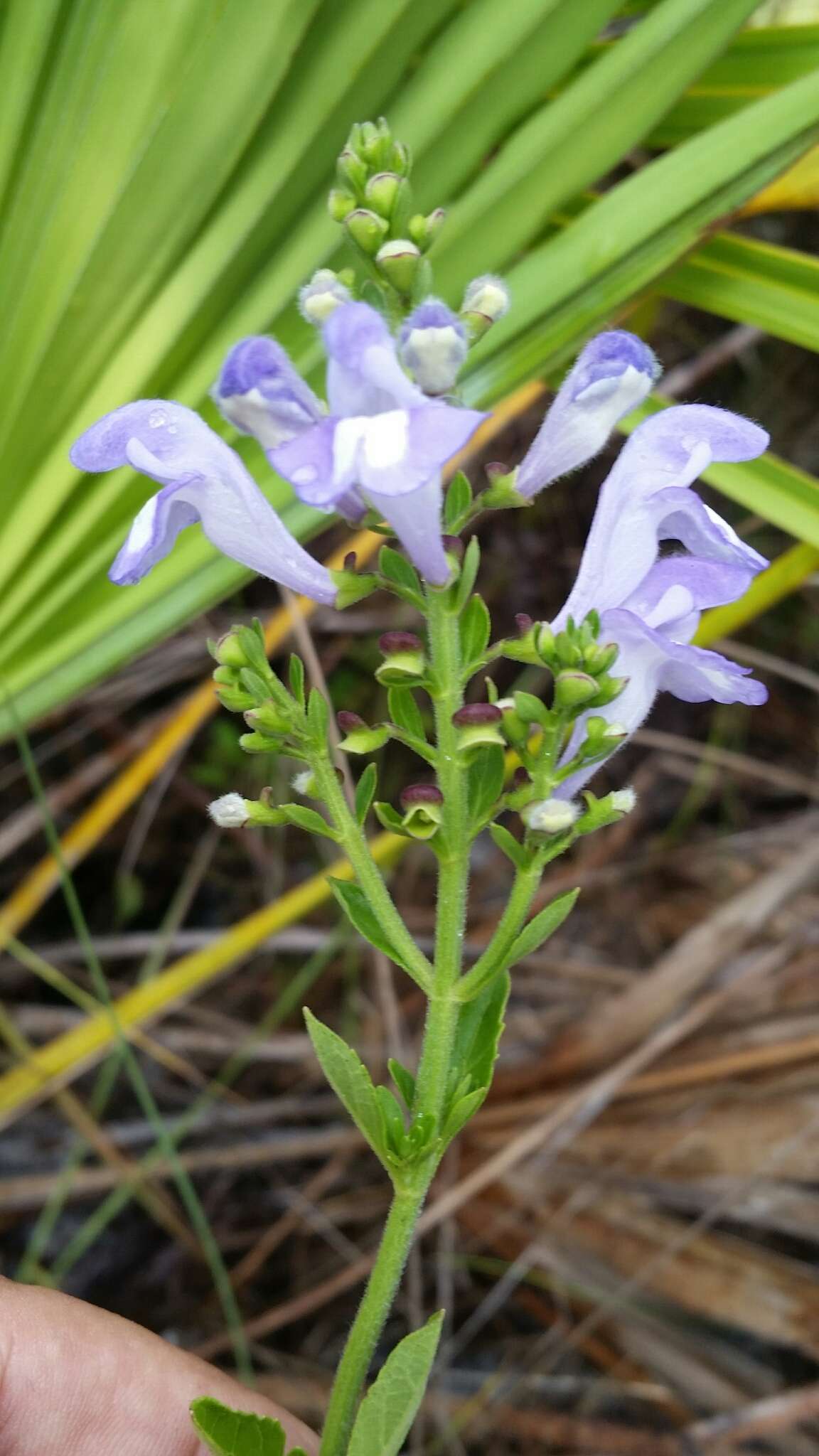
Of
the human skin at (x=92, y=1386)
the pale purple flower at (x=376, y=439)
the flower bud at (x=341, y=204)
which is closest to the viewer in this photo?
the pale purple flower at (x=376, y=439)

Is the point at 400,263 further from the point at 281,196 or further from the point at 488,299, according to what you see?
the point at 281,196

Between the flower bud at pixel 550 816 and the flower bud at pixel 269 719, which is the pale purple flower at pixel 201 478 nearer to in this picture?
the flower bud at pixel 269 719

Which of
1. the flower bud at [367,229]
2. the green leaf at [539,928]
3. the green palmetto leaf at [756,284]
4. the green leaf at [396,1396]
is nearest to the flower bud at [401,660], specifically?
the green leaf at [539,928]

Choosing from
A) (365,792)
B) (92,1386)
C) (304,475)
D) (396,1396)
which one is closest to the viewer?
(304,475)

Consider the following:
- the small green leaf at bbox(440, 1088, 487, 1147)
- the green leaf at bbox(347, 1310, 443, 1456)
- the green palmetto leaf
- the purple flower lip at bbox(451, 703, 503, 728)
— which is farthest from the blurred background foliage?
the green leaf at bbox(347, 1310, 443, 1456)

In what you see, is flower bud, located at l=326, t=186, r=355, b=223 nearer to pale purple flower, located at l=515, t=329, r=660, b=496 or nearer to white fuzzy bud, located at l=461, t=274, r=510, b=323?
white fuzzy bud, located at l=461, t=274, r=510, b=323

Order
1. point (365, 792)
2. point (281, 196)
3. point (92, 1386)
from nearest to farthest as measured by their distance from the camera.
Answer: point (365, 792)
point (92, 1386)
point (281, 196)

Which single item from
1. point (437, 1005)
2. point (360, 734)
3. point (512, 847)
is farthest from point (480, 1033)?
point (360, 734)
